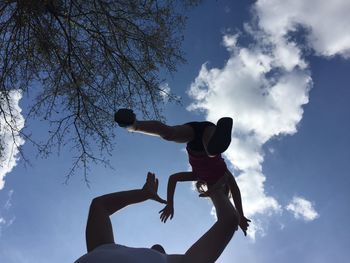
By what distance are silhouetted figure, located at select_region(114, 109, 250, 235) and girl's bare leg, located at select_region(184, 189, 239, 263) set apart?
78cm

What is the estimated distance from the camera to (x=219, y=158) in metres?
3.17

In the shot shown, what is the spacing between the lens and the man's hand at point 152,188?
6.99 ft

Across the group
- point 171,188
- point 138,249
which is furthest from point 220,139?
point 138,249

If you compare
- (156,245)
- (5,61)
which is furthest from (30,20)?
(156,245)

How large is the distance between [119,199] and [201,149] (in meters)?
1.17

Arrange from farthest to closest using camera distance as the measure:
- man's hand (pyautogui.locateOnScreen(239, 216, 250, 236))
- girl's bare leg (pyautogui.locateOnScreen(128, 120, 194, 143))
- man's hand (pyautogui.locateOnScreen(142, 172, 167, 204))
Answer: man's hand (pyautogui.locateOnScreen(239, 216, 250, 236))
girl's bare leg (pyautogui.locateOnScreen(128, 120, 194, 143))
man's hand (pyautogui.locateOnScreen(142, 172, 167, 204))

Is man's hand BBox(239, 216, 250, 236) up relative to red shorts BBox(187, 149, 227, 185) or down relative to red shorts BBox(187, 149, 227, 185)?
down

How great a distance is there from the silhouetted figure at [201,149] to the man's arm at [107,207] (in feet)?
1.53

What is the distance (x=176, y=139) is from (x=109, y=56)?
10.5 ft

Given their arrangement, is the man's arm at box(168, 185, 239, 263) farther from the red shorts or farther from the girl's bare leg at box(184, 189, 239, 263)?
the red shorts

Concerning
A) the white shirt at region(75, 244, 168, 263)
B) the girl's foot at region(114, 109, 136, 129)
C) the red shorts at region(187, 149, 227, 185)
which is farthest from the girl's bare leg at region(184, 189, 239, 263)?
the red shorts at region(187, 149, 227, 185)

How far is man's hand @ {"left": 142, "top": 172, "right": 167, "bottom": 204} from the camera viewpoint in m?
2.13

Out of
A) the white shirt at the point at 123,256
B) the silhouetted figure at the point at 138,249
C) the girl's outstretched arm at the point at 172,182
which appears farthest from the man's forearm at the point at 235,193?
the white shirt at the point at 123,256

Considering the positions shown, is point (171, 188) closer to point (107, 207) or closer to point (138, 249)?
point (107, 207)
